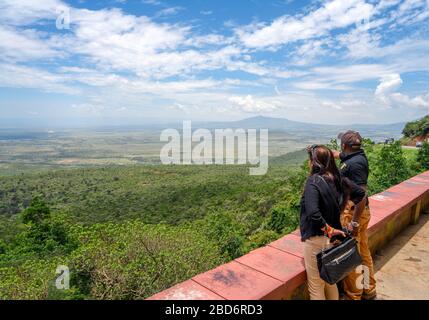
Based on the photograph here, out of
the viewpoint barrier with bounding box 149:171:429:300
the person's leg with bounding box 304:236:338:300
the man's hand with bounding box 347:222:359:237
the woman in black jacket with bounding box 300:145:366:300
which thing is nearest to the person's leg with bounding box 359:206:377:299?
the man's hand with bounding box 347:222:359:237

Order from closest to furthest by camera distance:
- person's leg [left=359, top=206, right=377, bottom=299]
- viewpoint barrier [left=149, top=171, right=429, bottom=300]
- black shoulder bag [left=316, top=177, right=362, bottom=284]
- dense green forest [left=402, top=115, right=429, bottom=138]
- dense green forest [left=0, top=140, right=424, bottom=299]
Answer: viewpoint barrier [left=149, top=171, right=429, bottom=300]
black shoulder bag [left=316, top=177, right=362, bottom=284]
person's leg [left=359, top=206, right=377, bottom=299]
dense green forest [left=0, top=140, right=424, bottom=299]
dense green forest [left=402, top=115, right=429, bottom=138]

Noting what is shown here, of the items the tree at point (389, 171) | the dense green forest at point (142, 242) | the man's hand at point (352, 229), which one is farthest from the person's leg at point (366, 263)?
the tree at point (389, 171)

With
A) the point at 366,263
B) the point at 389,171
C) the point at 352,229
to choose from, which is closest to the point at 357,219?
the point at 352,229

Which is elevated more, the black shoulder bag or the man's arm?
the man's arm

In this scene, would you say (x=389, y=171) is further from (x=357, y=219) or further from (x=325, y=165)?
(x=325, y=165)

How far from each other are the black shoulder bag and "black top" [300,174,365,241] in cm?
3

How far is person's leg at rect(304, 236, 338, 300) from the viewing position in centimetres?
177

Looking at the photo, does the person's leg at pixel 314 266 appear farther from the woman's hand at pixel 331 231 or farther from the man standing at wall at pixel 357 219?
the man standing at wall at pixel 357 219

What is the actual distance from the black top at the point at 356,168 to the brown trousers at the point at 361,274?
0.18 metres

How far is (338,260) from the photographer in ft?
5.78

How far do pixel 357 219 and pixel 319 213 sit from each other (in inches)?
19.3

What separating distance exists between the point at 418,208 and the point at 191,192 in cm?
3482

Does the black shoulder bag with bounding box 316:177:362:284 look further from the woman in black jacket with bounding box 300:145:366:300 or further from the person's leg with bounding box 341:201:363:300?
the person's leg with bounding box 341:201:363:300
